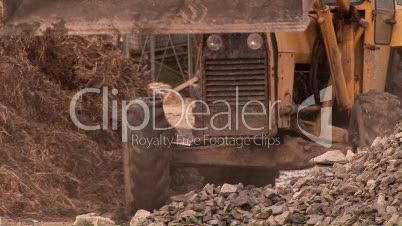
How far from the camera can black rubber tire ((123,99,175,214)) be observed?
8758mm

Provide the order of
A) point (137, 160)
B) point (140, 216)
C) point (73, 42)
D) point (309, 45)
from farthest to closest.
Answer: point (73, 42), point (309, 45), point (137, 160), point (140, 216)

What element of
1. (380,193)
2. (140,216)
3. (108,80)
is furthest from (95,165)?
(380,193)

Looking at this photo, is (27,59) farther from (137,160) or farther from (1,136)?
(137,160)

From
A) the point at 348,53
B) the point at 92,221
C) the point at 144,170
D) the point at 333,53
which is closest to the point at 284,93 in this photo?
the point at 333,53

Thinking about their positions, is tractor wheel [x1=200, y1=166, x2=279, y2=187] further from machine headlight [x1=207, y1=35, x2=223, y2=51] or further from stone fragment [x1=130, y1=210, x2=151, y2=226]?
stone fragment [x1=130, y1=210, x2=151, y2=226]

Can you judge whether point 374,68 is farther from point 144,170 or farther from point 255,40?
point 144,170

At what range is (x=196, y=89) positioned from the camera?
969cm

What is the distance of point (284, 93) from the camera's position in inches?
353

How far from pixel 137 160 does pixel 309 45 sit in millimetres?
1931

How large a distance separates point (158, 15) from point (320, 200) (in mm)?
1677

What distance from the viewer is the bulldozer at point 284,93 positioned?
877cm

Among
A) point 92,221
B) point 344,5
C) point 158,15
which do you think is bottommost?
point 92,221

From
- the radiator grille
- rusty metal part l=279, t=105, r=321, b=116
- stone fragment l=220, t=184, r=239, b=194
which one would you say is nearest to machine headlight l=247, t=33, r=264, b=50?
the radiator grille

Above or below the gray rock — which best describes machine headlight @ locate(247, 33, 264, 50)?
above
